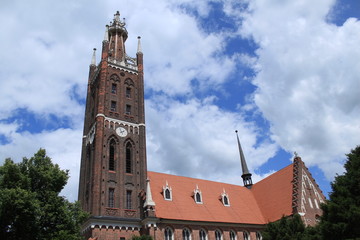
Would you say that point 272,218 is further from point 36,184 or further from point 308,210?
point 36,184

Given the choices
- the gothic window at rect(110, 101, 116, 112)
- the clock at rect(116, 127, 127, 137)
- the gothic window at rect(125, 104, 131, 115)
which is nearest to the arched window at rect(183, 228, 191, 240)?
the clock at rect(116, 127, 127, 137)

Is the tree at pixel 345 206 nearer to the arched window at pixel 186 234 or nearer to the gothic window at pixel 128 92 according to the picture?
the arched window at pixel 186 234

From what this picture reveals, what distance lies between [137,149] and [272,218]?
18.8 metres

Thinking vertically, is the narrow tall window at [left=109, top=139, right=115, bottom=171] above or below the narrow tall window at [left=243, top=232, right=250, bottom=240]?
above

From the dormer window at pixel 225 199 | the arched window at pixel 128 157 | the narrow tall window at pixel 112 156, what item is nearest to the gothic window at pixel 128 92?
the arched window at pixel 128 157

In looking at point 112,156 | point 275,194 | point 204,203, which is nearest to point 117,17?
point 112,156

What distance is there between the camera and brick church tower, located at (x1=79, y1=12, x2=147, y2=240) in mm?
33312

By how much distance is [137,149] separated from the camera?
39.6 meters

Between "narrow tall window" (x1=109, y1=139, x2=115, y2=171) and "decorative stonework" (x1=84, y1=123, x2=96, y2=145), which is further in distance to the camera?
"decorative stonework" (x1=84, y1=123, x2=96, y2=145)

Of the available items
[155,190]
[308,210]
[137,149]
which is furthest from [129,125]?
[308,210]

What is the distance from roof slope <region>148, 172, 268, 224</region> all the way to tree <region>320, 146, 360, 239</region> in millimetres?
15139

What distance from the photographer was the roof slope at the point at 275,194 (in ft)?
132

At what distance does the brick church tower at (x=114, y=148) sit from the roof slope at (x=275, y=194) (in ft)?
55.7

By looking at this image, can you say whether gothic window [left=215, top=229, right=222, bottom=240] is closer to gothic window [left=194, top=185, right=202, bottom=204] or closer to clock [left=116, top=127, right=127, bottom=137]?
gothic window [left=194, top=185, right=202, bottom=204]
